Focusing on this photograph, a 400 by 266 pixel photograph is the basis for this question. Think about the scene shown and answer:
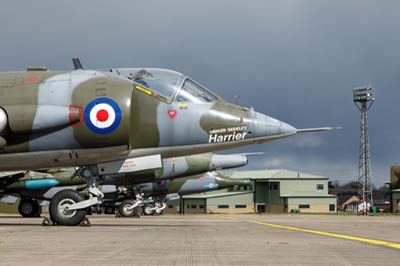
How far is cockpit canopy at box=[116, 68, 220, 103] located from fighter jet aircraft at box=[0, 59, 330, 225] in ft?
0.09

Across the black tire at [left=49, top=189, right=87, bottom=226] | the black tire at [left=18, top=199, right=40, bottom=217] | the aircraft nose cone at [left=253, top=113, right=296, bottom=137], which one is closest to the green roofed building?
the black tire at [left=18, top=199, right=40, bottom=217]

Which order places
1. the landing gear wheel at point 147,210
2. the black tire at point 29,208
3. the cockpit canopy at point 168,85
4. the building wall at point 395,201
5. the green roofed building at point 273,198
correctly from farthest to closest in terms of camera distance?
the green roofed building at point 273,198
the building wall at point 395,201
the landing gear wheel at point 147,210
the black tire at point 29,208
the cockpit canopy at point 168,85

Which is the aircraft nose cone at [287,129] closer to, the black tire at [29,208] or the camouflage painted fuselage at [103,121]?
the camouflage painted fuselage at [103,121]

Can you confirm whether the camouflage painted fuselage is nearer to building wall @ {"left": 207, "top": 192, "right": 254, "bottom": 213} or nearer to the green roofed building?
the green roofed building

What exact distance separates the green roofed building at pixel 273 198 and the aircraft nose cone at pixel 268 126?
308 feet

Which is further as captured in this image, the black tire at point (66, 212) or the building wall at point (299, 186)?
the building wall at point (299, 186)

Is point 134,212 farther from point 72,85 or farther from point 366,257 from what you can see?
point 366,257

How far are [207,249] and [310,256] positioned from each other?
1.60 m

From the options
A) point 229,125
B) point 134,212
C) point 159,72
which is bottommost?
point 134,212

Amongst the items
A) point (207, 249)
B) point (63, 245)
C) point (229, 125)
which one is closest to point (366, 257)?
point (207, 249)

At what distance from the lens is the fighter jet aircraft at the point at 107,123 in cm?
1541

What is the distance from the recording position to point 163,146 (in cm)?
1658

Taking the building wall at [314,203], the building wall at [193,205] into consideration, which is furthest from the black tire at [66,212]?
the building wall at [193,205]

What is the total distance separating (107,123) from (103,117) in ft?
0.63
